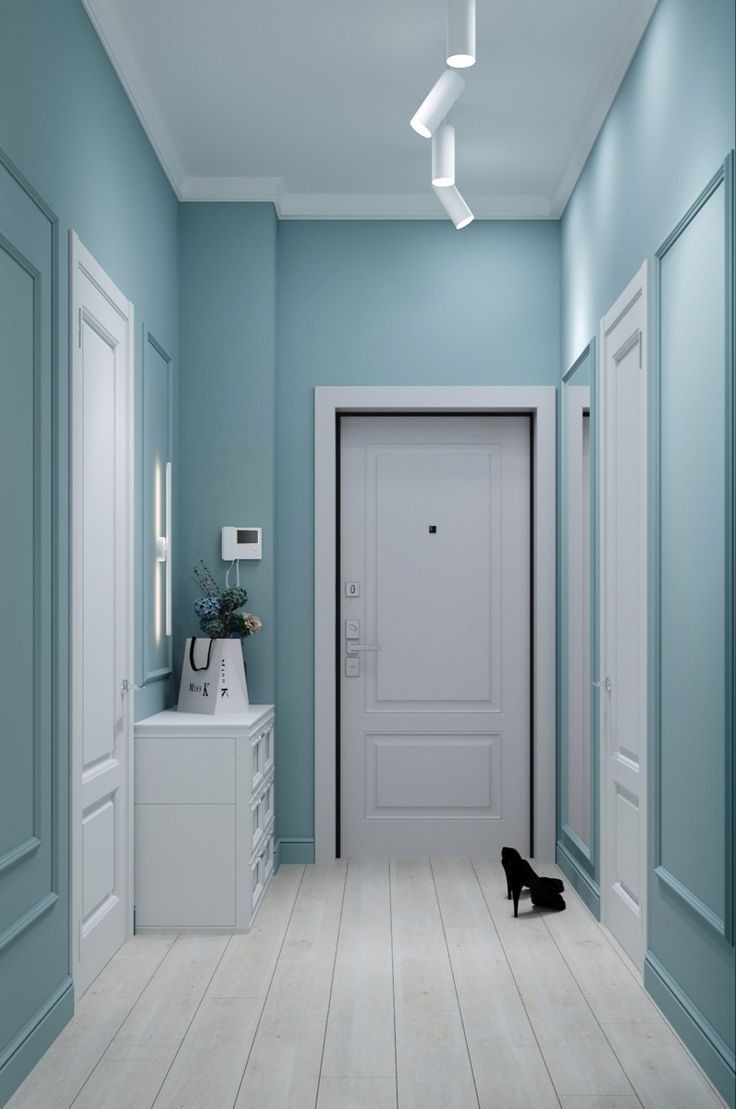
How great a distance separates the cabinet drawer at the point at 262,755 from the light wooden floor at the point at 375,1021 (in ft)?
1.63

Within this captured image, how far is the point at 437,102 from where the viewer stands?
305 centimetres

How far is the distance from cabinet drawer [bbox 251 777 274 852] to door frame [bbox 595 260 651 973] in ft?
4.00

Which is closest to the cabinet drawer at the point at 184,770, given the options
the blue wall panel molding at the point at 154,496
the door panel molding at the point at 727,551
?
the blue wall panel molding at the point at 154,496

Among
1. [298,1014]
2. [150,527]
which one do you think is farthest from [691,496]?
[150,527]

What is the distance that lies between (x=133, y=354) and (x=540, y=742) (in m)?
2.38

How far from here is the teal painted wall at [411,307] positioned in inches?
185

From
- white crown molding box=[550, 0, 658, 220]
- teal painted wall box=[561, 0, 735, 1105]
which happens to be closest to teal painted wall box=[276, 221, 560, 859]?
white crown molding box=[550, 0, 658, 220]

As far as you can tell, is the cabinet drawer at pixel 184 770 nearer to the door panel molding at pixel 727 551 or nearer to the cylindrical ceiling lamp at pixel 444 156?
the door panel molding at pixel 727 551

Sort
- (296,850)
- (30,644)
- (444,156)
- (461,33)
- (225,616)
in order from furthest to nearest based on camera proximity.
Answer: (296,850) < (225,616) < (444,156) < (461,33) < (30,644)

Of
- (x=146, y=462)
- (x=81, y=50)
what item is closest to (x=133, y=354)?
(x=146, y=462)

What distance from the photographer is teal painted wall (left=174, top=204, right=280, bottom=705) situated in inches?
177

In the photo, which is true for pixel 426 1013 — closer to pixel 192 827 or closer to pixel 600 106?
pixel 192 827

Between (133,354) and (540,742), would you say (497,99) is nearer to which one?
(133,354)

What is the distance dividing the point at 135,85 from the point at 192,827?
2.54 metres
